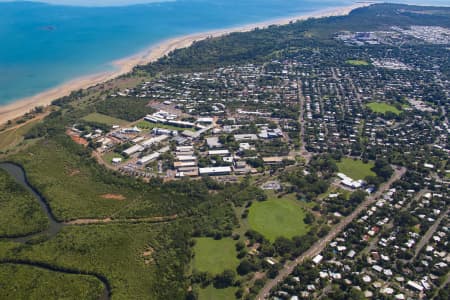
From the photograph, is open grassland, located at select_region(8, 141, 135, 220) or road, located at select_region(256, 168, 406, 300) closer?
road, located at select_region(256, 168, 406, 300)

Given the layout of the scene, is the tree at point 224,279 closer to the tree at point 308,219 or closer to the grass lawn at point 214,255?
the grass lawn at point 214,255

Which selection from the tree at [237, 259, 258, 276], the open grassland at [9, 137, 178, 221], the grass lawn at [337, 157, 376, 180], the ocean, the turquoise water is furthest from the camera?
the turquoise water

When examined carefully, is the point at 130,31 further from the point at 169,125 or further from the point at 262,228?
the point at 262,228

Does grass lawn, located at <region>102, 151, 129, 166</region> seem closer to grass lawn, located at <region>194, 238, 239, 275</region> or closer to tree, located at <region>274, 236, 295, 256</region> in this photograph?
grass lawn, located at <region>194, 238, 239, 275</region>

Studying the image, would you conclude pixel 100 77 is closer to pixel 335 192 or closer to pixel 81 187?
pixel 81 187

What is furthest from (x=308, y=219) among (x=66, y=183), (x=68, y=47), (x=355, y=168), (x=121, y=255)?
(x=68, y=47)

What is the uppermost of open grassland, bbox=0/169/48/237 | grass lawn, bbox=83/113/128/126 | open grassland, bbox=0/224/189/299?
grass lawn, bbox=83/113/128/126

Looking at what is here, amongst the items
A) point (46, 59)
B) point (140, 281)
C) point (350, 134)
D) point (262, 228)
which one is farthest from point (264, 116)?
point (46, 59)

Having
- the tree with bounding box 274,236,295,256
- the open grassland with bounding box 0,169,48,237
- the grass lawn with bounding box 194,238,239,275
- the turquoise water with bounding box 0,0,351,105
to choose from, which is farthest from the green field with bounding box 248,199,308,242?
the turquoise water with bounding box 0,0,351,105
